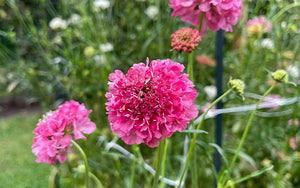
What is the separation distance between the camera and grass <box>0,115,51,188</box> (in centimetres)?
81

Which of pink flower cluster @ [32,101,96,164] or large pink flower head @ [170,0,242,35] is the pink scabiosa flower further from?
pink flower cluster @ [32,101,96,164]

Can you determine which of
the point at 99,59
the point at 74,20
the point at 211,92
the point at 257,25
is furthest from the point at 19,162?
the point at 257,25

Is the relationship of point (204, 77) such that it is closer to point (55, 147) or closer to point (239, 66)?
point (239, 66)

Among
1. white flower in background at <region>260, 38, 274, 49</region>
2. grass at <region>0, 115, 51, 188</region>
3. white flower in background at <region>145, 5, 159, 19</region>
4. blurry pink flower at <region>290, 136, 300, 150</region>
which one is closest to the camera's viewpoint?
grass at <region>0, 115, 51, 188</region>

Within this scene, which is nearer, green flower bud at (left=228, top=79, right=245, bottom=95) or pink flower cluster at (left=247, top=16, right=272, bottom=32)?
green flower bud at (left=228, top=79, right=245, bottom=95)

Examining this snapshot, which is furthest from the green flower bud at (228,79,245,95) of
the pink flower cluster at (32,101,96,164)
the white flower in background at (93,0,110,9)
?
the white flower in background at (93,0,110,9)

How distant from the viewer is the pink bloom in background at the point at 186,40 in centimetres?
44

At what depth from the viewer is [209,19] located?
0.49 m

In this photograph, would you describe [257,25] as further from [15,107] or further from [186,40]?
[15,107]

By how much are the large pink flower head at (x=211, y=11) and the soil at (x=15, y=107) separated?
108 cm

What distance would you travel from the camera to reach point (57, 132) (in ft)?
1.47

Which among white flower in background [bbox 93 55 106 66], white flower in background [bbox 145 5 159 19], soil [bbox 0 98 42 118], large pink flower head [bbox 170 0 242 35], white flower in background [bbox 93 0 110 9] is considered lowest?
soil [bbox 0 98 42 118]

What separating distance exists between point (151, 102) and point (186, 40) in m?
0.14

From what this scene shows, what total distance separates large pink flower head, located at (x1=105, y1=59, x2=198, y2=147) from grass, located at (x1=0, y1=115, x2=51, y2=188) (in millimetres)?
508
